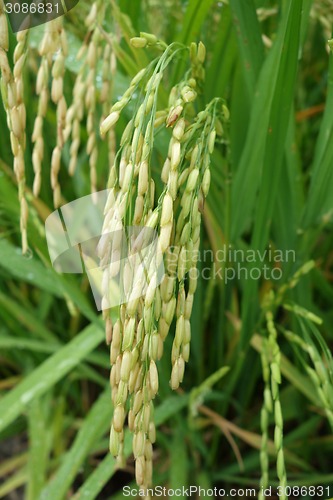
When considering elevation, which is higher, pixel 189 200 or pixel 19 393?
pixel 189 200

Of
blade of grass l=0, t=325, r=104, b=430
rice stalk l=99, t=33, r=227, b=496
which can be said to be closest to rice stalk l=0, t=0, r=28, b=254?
rice stalk l=99, t=33, r=227, b=496

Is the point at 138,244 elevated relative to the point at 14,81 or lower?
lower

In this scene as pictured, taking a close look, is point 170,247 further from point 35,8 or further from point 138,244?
point 35,8

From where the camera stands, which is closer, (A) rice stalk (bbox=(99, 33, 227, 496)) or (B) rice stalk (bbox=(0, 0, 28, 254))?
(A) rice stalk (bbox=(99, 33, 227, 496))

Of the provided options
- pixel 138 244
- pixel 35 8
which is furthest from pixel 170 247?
pixel 35 8

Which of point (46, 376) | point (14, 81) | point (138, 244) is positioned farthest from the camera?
point (46, 376)

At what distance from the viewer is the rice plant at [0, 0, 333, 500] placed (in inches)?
22.1

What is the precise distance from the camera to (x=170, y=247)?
2.32 feet

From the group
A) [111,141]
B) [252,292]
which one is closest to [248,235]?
[252,292]

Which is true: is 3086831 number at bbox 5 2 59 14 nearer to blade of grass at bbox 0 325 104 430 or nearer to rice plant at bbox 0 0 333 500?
rice plant at bbox 0 0 333 500

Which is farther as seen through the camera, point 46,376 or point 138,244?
point 46,376

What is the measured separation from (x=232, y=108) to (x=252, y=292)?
12.3 inches

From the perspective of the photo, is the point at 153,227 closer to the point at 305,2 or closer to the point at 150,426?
the point at 150,426

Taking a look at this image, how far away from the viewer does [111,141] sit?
77 cm
